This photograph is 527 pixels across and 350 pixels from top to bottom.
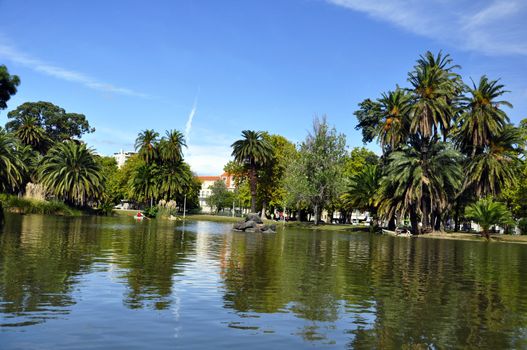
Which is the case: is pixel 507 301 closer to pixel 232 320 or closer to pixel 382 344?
pixel 382 344

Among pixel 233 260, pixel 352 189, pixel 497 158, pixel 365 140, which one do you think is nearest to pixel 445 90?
pixel 497 158

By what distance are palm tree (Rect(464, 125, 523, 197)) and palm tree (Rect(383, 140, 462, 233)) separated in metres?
2.37

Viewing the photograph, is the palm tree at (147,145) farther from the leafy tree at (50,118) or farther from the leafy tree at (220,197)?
the leafy tree at (220,197)

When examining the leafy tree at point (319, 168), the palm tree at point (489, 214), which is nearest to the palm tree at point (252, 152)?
the leafy tree at point (319, 168)

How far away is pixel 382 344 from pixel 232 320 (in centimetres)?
291

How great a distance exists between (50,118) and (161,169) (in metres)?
39.0

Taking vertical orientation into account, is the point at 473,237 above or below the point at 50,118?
below

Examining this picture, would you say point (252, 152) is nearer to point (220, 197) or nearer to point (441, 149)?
point (441, 149)

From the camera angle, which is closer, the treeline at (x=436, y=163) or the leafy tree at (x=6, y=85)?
the leafy tree at (x=6, y=85)

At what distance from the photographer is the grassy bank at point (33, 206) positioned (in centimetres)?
6594

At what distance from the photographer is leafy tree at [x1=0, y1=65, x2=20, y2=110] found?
41278mm

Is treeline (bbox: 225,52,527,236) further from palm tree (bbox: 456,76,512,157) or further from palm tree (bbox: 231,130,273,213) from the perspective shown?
palm tree (bbox: 231,130,273,213)

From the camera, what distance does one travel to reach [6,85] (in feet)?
137

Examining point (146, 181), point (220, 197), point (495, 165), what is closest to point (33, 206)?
point (146, 181)
